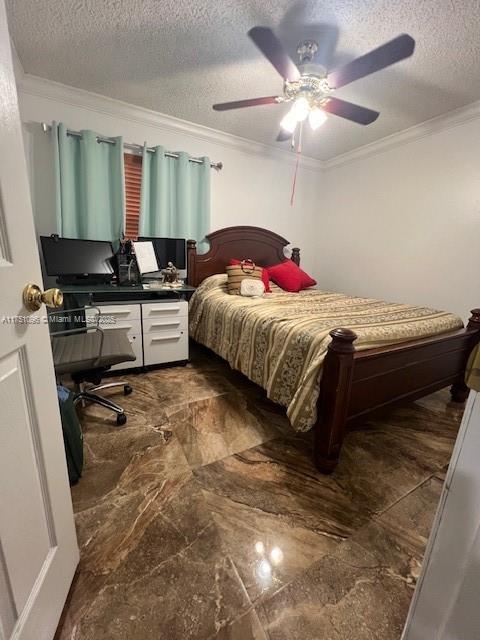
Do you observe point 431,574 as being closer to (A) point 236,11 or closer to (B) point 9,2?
(A) point 236,11

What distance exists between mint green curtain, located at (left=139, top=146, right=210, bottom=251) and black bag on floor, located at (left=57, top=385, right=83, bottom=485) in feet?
6.51

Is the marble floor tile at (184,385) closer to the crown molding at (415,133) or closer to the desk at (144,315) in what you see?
the desk at (144,315)

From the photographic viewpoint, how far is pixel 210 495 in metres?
1.29

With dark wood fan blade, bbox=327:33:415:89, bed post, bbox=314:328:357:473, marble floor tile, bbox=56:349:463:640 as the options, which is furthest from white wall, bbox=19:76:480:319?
bed post, bbox=314:328:357:473

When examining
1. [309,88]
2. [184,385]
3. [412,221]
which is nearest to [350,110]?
[309,88]

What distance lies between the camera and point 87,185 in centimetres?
243

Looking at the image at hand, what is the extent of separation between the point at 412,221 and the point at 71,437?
355 cm

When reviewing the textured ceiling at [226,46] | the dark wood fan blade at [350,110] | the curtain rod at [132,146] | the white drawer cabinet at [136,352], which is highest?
the textured ceiling at [226,46]

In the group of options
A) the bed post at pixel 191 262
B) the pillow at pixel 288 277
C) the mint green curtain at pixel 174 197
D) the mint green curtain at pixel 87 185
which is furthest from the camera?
the pillow at pixel 288 277

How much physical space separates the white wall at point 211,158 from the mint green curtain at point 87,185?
6.3 inches

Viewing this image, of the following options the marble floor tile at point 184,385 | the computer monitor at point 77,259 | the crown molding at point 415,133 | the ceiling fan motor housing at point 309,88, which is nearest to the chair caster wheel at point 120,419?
the marble floor tile at point 184,385

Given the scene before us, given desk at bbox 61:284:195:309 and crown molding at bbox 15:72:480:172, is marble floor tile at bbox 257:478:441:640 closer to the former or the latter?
desk at bbox 61:284:195:309

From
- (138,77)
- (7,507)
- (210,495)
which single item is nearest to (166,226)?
(138,77)

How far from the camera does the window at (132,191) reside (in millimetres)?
2699
